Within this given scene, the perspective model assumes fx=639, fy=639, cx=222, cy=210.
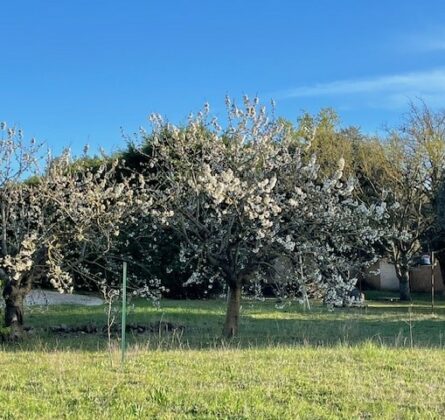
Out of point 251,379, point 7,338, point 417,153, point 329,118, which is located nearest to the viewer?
point 251,379

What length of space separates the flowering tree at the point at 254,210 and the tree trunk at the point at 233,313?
0.02m

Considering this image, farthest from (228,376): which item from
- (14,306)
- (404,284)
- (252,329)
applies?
(404,284)

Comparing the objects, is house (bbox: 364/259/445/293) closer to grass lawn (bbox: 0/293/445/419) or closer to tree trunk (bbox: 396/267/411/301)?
tree trunk (bbox: 396/267/411/301)

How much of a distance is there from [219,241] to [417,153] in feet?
55.5

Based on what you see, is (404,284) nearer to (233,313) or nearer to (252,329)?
(252,329)

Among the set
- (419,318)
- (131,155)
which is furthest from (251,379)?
(131,155)

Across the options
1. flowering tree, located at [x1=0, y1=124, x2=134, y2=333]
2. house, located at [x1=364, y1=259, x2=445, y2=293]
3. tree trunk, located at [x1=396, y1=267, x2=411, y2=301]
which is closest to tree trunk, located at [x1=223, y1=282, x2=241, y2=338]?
flowering tree, located at [x1=0, y1=124, x2=134, y2=333]

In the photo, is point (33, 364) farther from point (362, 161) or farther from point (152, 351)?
point (362, 161)

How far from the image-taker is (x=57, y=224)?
11172mm

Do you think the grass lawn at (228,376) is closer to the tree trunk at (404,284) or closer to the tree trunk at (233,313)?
the tree trunk at (233,313)

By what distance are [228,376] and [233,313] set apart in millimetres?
4651

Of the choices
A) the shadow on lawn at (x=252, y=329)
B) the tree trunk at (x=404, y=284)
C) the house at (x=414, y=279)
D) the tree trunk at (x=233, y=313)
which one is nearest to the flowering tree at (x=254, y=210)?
the tree trunk at (x=233, y=313)

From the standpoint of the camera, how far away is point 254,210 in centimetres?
1079

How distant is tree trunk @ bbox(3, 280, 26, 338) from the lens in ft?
36.8
